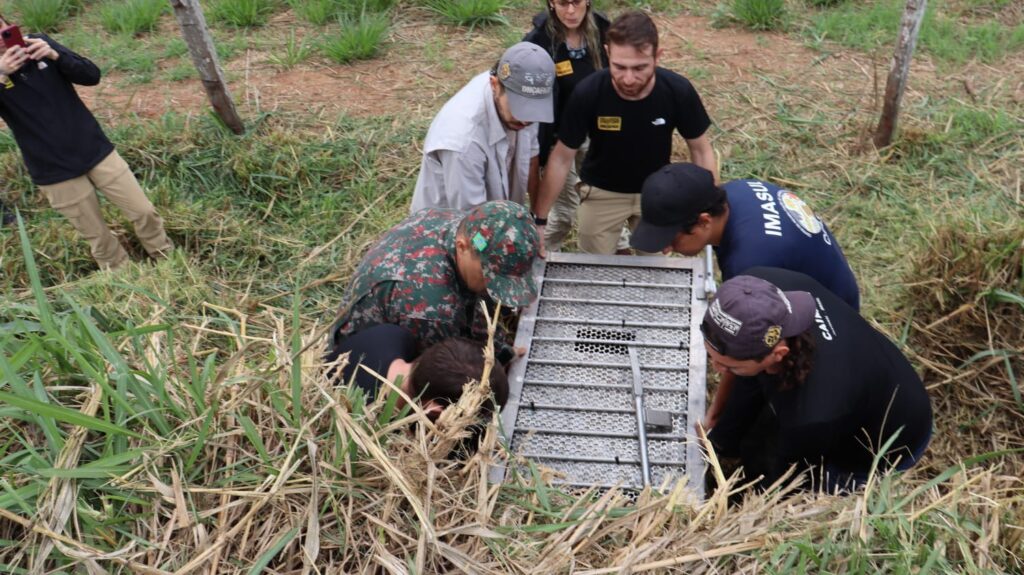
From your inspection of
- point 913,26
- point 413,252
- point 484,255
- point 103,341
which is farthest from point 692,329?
point 913,26

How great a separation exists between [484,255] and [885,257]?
316 centimetres

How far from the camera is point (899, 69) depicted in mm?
5562

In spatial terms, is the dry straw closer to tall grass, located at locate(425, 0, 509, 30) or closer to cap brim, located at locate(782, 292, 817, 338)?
cap brim, located at locate(782, 292, 817, 338)

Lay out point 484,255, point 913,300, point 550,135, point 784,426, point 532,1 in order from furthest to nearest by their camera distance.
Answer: point 532,1, point 550,135, point 913,300, point 484,255, point 784,426

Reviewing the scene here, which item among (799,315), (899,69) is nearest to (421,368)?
(799,315)

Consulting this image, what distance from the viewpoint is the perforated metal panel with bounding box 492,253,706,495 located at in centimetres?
270

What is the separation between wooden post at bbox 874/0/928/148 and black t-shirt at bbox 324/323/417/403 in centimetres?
448

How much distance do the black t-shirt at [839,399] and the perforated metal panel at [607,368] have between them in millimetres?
299

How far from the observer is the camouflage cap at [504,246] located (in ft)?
9.21

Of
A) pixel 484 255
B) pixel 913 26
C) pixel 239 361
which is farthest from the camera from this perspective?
pixel 913 26

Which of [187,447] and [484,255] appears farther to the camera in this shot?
[484,255]

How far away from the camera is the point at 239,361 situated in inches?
85.7

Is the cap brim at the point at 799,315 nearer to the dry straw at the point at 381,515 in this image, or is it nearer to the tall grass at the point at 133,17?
the dry straw at the point at 381,515

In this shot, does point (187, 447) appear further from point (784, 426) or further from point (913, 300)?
point (913, 300)
